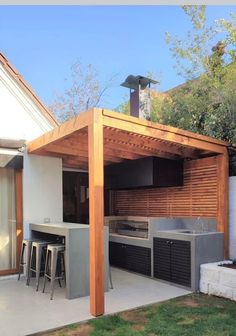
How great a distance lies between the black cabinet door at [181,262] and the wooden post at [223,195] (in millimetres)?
1061

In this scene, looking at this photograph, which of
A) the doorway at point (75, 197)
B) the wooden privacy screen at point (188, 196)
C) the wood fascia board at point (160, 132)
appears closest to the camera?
the wood fascia board at point (160, 132)

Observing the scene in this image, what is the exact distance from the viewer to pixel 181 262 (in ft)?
22.4

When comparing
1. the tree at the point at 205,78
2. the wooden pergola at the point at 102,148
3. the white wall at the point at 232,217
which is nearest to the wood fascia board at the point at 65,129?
the wooden pergola at the point at 102,148

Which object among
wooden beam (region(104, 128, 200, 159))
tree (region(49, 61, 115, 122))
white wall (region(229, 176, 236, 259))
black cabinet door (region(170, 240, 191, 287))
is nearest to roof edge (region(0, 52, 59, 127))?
wooden beam (region(104, 128, 200, 159))

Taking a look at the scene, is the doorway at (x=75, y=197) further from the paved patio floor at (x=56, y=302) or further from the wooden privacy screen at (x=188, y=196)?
the paved patio floor at (x=56, y=302)

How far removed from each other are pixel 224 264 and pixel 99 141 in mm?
3723

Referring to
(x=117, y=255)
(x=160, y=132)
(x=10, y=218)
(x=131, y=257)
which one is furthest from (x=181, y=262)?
(x=10, y=218)

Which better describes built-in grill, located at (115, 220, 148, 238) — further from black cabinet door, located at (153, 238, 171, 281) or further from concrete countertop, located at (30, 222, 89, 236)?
concrete countertop, located at (30, 222, 89, 236)

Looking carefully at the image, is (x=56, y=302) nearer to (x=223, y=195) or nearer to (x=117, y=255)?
(x=117, y=255)

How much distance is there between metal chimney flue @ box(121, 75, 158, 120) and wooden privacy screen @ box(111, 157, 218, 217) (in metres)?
1.89

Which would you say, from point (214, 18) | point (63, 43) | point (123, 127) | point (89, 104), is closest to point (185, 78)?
point (214, 18)

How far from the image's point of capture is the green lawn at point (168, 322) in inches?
179

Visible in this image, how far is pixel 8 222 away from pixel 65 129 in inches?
129

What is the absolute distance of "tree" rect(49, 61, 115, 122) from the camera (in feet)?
65.7
